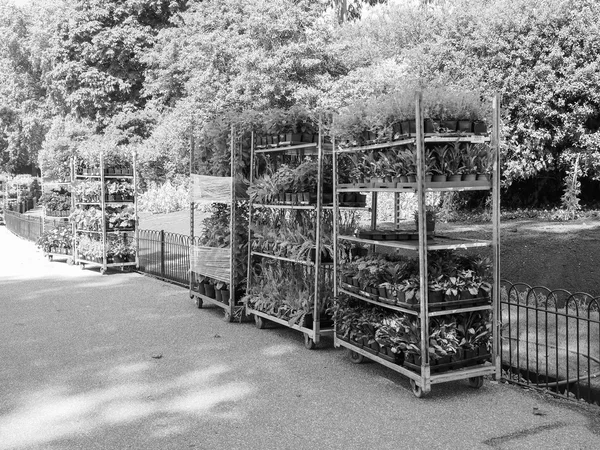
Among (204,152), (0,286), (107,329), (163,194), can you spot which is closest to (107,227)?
(0,286)

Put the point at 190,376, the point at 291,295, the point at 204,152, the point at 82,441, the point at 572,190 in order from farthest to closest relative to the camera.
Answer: the point at 572,190 → the point at 204,152 → the point at 291,295 → the point at 190,376 → the point at 82,441

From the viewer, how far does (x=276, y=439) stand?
4695mm

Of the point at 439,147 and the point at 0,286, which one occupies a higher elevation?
the point at 439,147

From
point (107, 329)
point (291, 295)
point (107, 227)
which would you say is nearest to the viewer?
point (291, 295)

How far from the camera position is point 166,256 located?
522 inches

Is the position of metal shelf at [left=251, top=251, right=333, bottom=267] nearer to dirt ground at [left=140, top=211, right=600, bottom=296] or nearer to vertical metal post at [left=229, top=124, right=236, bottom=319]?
vertical metal post at [left=229, top=124, right=236, bottom=319]

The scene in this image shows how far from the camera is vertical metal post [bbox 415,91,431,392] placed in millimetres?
5465

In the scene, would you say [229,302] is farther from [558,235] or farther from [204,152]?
[558,235]

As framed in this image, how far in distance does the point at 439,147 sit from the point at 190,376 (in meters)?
3.19

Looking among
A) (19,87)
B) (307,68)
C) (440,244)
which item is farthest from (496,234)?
(19,87)

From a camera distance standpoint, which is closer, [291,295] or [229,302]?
[291,295]

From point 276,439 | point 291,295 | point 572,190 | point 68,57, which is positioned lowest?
point 276,439

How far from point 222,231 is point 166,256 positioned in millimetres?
4110

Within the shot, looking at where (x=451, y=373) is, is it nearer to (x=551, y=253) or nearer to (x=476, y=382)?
(x=476, y=382)
